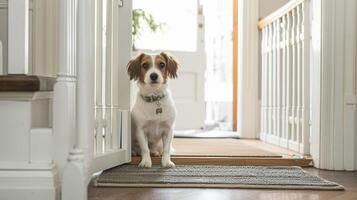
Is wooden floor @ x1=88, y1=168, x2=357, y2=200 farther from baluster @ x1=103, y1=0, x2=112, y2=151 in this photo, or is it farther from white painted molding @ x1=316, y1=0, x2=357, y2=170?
white painted molding @ x1=316, y1=0, x2=357, y2=170

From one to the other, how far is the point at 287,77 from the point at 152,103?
4.06ft

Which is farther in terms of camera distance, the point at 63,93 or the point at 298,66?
the point at 298,66

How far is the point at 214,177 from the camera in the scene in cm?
210

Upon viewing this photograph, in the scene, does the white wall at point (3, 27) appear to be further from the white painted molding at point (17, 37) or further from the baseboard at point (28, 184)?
the baseboard at point (28, 184)

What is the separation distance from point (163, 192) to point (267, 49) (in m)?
2.38

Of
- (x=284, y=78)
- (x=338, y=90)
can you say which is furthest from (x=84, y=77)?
(x=284, y=78)

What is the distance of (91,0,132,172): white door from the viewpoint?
2.11m

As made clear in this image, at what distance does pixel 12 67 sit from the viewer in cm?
163

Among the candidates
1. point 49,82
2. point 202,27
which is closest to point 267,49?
point 202,27

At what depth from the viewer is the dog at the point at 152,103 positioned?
2453 millimetres

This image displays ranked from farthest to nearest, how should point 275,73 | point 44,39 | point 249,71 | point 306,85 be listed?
point 249,71 < point 275,73 < point 306,85 < point 44,39

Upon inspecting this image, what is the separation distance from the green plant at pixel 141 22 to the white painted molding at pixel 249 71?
1093 mm

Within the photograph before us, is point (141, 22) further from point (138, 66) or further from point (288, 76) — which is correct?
point (138, 66)

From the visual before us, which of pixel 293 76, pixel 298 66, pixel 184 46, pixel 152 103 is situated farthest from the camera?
pixel 184 46
